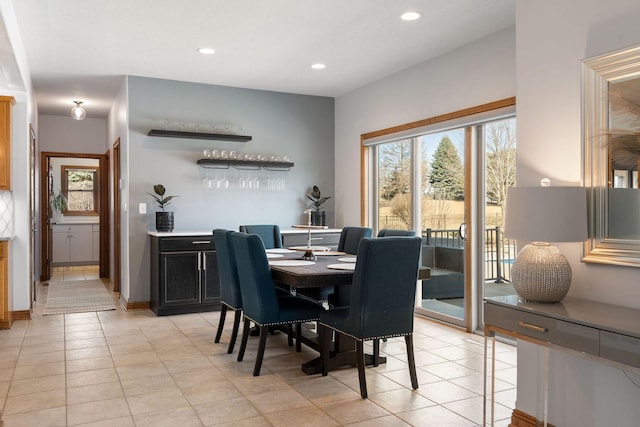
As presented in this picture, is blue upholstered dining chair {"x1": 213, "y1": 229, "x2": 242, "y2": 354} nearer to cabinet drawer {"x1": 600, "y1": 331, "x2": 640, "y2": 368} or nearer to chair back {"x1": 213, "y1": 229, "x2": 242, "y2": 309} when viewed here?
chair back {"x1": 213, "y1": 229, "x2": 242, "y2": 309}

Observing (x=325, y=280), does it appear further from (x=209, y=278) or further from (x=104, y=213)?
(x=104, y=213)

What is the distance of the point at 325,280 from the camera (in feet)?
10.7

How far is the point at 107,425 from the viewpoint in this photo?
2744mm

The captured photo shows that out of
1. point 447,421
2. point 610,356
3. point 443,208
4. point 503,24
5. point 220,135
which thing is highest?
point 503,24

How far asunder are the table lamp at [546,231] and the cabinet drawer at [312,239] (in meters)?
3.78

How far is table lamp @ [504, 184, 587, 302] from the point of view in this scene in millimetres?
2275

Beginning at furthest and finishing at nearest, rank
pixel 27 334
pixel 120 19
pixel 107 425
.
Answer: pixel 27 334 → pixel 120 19 → pixel 107 425

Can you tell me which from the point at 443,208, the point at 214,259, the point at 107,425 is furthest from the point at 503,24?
the point at 107,425

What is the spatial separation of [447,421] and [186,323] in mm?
3063

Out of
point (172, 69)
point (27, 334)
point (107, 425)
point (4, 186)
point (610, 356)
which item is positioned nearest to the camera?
point (610, 356)

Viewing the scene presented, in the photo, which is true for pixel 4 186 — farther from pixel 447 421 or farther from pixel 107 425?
pixel 447 421

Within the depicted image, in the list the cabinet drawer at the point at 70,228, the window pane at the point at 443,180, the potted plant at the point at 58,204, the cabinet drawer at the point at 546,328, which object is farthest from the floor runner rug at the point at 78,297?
the cabinet drawer at the point at 546,328

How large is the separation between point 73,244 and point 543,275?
9479mm

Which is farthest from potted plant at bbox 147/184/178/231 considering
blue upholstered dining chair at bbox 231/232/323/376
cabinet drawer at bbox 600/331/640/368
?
cabinet drawer at bbox 600/331/640/368
